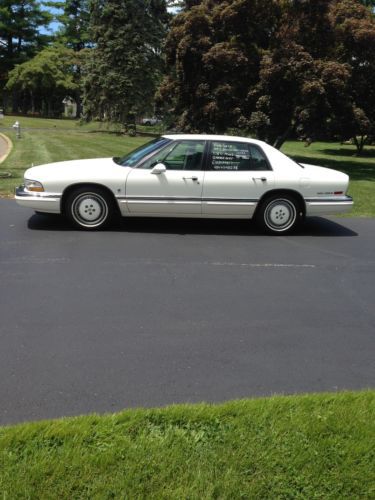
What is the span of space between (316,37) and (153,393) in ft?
55.1

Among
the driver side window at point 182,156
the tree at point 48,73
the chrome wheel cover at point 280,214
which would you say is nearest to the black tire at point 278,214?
the chrome wheel cover at point 280,214

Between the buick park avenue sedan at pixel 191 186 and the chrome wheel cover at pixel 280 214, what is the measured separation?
0.05 feet

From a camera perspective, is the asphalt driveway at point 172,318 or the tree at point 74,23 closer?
the asphalt driveway at point 172,318

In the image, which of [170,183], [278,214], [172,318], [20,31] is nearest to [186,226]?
[170,183]

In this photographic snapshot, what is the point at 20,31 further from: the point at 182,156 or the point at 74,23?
the point at 182,156

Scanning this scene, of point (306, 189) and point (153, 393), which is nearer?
point (153, 393)

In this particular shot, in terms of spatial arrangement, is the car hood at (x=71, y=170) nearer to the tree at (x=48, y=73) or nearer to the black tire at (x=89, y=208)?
the black tire at (x=89, y=208)

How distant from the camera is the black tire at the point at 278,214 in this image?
7.69m

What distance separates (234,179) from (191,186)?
0.63m

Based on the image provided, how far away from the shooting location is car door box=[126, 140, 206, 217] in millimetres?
7312

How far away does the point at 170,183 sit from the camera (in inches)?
290

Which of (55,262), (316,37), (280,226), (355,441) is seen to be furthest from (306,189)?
(316,37)

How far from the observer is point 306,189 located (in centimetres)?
764

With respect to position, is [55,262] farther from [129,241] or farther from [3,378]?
[3,378]
